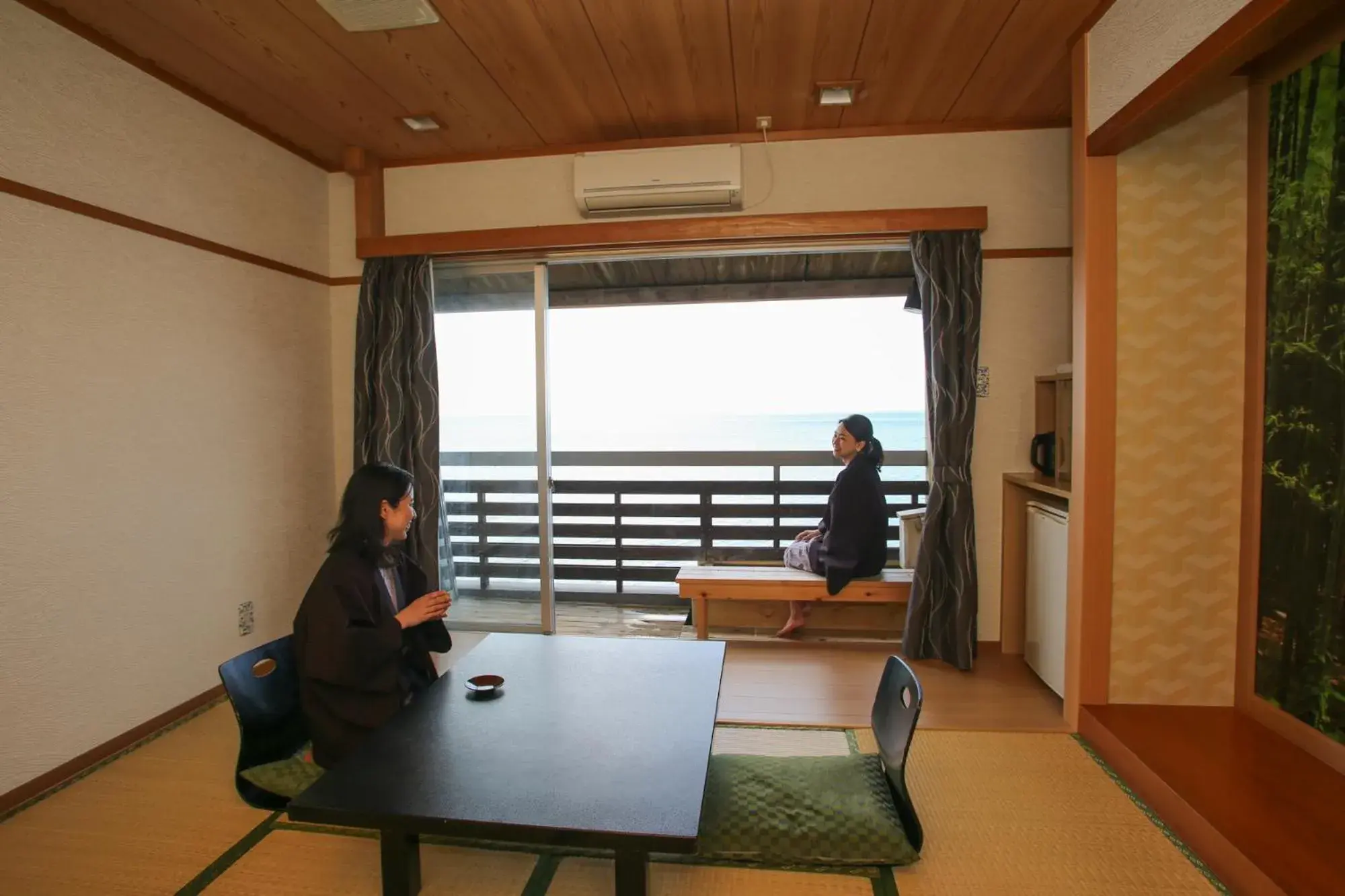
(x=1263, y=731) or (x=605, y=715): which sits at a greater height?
(x=605, y=715)

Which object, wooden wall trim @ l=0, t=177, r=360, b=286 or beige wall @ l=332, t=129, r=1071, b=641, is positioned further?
beige wall @ l=332, t=129, r=1071, b=641

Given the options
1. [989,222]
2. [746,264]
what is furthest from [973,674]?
[746,264]

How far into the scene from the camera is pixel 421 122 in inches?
122

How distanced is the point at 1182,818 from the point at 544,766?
1734 millimetres

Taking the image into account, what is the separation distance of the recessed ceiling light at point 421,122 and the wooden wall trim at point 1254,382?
317cm

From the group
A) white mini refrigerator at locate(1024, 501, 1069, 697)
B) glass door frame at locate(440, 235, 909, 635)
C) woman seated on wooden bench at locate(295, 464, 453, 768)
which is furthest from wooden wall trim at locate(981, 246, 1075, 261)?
woman seated on wooden bench at locate(295, 464, 453, 768)

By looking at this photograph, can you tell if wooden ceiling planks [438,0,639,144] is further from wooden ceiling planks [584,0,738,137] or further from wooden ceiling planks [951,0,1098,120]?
wooden ceiling planks [951,0,1098,120]

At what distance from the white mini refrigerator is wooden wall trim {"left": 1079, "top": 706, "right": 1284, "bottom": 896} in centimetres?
34

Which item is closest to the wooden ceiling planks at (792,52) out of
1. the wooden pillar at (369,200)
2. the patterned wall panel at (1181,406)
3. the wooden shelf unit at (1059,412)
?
the patterned wall panel at (1181,406)

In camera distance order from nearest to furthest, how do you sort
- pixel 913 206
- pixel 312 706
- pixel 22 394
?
pixel 312 706, pixel 22 394, pixel 913 206

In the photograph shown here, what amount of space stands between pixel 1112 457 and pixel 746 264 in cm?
300

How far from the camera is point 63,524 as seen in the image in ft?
7.39

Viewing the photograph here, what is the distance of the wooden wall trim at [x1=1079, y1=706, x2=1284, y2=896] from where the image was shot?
5.25 feet

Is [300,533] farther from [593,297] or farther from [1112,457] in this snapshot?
[1112,457]
